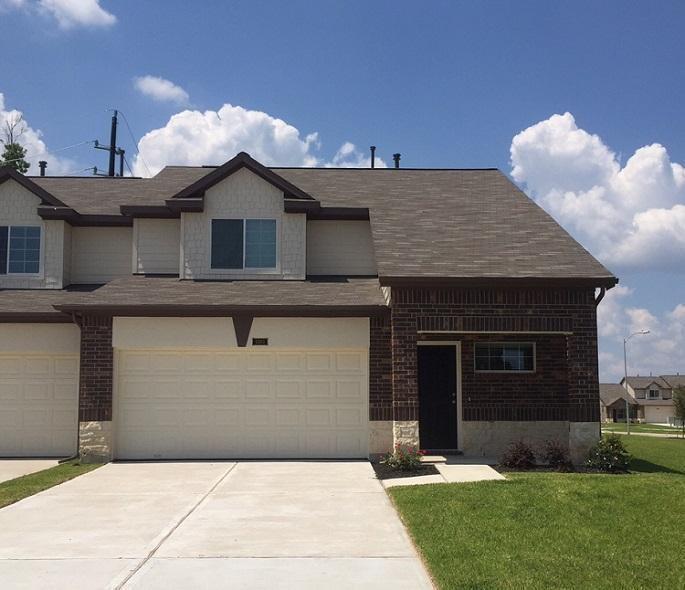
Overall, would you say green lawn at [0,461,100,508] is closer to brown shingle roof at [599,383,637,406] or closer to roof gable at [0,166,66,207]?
roof gable at [0,166,66,207]

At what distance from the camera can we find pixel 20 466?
14.3 m

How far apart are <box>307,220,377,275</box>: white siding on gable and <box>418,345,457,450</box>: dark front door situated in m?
2.70

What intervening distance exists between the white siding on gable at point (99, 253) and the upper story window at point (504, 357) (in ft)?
28.0

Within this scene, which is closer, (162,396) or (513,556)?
(513,556)

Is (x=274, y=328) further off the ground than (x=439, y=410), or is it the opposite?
(x=274, y=328)

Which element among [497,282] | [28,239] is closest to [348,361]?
[497,282]

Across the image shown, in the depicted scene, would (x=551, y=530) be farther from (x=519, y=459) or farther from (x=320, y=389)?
(x=320, y=389)

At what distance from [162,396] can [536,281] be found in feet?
25.5

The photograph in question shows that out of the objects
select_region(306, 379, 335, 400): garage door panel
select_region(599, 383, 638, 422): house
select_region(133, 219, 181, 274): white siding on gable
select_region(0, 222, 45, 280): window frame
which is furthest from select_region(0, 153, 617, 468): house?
select_region(599, 383, 638, 422): house

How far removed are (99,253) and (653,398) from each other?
95.9 meters

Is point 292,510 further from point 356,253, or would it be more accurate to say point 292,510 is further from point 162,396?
point 356,253

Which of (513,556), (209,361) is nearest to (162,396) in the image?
(209,361)

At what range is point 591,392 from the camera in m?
13.3

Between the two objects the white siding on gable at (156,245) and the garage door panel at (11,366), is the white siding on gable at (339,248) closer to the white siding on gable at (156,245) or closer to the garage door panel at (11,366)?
the white siding on gable at (156,245)
